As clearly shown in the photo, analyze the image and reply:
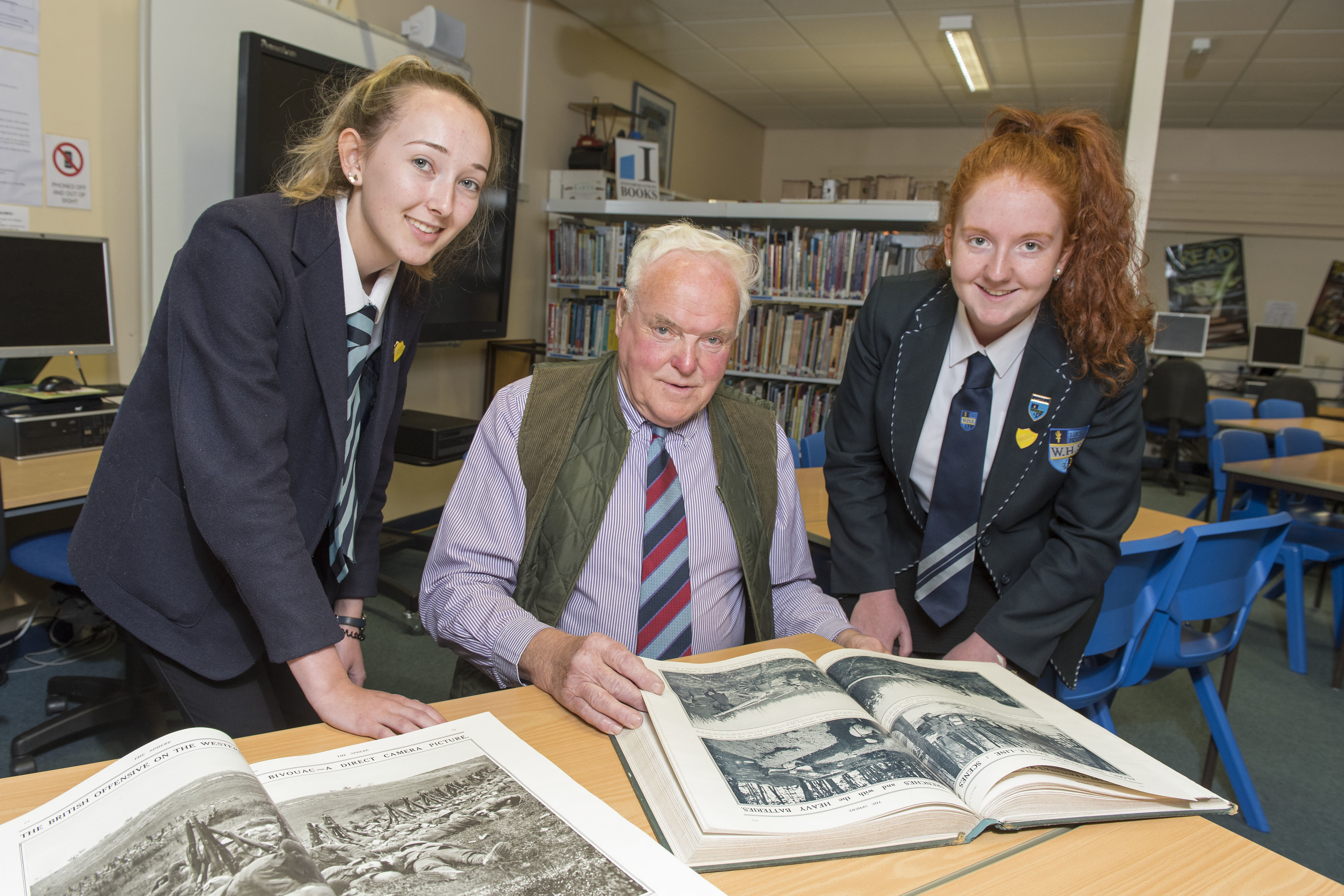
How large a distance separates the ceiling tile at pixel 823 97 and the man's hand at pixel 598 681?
7.00 metres

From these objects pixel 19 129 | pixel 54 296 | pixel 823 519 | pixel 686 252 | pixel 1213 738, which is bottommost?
pixel 1213 738

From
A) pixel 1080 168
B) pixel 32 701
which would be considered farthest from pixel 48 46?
pixel 1080 168

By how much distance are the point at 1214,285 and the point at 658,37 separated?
6102 mm

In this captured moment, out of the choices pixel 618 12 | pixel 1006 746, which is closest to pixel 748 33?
pixel 618 12

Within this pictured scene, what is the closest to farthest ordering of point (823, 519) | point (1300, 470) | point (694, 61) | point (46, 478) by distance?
point (46, 478)
point (823, 519)
point (1300, 470)
point (694, 61)

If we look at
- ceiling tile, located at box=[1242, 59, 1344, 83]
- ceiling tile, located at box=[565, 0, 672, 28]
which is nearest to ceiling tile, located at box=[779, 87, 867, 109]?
ceiling tile, located at box=[565, 0, 672, 28]

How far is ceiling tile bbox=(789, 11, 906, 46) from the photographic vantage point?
5223 mm

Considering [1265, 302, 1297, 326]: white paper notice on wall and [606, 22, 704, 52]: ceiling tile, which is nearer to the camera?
[606, 22, 704, 52]: ceiling tile

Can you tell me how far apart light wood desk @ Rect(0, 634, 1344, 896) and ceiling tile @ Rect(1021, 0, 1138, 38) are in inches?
202

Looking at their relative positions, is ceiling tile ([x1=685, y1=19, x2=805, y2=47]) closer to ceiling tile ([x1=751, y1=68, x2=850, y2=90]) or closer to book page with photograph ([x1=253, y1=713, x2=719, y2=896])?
ceiling tile ([x1=751, y1=68, x2=850, y2=90])

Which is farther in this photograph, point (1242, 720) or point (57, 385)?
point (1242, 720)

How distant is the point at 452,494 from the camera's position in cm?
134

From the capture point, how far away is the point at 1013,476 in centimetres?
142

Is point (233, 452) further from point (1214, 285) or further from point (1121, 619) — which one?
point (1214, 285)
